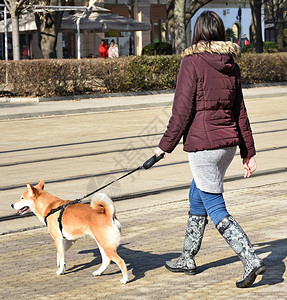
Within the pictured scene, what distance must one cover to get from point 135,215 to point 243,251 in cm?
307

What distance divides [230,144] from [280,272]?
1161 mm

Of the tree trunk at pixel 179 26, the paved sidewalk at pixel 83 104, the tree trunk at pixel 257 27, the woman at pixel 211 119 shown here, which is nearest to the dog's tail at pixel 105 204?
the woman at pixel 211 119

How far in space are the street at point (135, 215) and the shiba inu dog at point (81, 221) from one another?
8.6 inches

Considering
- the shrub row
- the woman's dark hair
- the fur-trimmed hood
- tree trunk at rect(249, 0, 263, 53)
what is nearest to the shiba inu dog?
the fur-trimmed hood

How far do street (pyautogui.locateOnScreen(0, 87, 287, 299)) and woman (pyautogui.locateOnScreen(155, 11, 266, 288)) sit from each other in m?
0.45

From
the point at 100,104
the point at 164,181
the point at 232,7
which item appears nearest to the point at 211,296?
the point at 164,181

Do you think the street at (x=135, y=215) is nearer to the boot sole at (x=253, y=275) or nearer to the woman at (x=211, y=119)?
the boot sole at (x=253, y=275)

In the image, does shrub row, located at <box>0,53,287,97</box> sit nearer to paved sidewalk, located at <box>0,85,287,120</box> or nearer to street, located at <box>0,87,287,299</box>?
paved sidewalk, located at <box>0,85,287,120</box>

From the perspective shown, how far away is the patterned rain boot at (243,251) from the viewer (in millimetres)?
5449

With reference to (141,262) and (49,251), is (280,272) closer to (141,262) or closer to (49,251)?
(141,262)

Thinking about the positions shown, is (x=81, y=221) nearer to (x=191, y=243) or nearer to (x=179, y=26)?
(x=191, y=243)

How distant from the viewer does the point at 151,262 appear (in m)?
6.41

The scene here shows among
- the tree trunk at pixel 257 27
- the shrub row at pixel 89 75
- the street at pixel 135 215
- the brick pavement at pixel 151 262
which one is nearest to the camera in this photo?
the brick pavement at pixel 151 262

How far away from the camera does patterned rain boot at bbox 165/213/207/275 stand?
593cm
